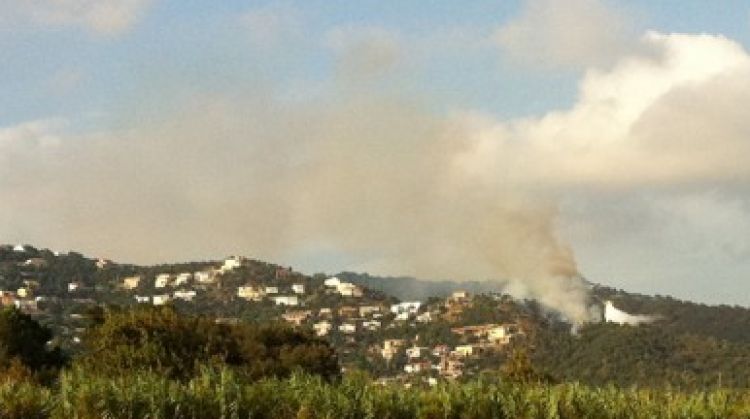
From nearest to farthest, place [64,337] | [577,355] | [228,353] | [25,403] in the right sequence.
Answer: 1. [25,403]
2. [228,353]
3. [64,337]
4. [577,355]

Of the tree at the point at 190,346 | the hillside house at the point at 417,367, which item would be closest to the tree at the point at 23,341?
the tree at the point at 190,346

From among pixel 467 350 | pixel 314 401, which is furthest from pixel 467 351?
pixel 314 401

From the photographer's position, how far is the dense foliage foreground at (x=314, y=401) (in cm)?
1758

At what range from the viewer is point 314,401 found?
1880cm

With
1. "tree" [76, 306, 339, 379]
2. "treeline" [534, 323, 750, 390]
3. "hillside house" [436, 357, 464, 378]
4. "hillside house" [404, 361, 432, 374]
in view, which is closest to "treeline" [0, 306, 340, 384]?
"tree" [76, 306, 339, 379]

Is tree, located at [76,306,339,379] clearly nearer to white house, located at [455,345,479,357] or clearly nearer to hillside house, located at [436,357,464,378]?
hillside house, located at [436,357,464,378]

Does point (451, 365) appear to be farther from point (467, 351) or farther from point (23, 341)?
A: point (23, 341)

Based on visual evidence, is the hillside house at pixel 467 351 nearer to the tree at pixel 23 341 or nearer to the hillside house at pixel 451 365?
the hillside house at pixel 451 365

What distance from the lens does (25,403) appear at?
17219mm

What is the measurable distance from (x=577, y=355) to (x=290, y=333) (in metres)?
112

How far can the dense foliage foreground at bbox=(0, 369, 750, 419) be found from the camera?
17.6 m

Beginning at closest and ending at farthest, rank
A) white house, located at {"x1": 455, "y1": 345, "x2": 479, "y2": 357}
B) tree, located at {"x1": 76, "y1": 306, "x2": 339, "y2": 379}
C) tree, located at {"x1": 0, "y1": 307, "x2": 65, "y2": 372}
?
1. tree, located at {"x1": 76, "y1": 306, "x2": 339, "y2": 379}
2. tree, located at {"x1": 0, "y1": 307, "x2": 65, "y2": 372}
3. white house, located at {"x1": 455, "y1": 345, "x2": 479, "y2": 357}

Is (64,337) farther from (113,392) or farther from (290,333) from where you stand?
(113,392)

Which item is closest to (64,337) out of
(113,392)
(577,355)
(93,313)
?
(577,355)
